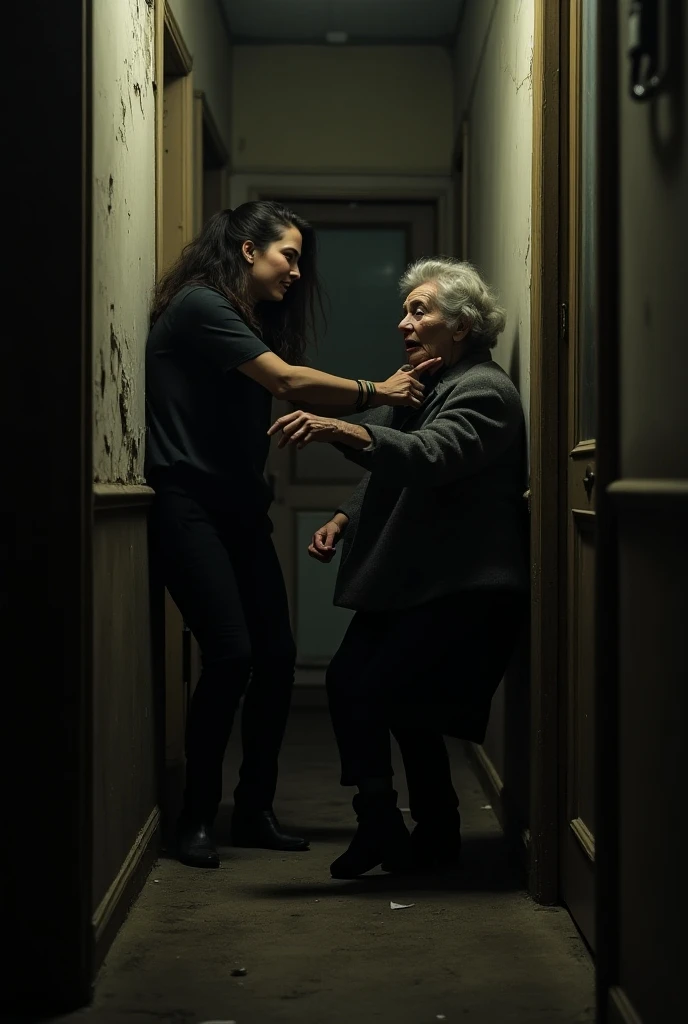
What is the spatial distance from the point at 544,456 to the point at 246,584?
902mm

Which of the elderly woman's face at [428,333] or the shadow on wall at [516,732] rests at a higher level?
the elderly woman's face at [428,333]

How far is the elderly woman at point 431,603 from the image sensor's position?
2.76 meters

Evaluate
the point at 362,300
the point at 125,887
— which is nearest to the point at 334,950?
the point at 125,887

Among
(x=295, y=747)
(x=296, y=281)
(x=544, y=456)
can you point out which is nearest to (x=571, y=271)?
(x=544, y=456)

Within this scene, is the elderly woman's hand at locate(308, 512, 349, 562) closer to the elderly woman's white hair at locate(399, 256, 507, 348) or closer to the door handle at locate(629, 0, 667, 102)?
the elderly woman's white hair at locate(399, 256, 507, 348)

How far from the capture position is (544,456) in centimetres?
263

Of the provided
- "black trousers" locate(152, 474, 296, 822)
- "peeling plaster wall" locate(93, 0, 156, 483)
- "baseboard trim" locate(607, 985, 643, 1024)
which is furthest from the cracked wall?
"baseboard trim" locate(607, 985, 643, 1024)

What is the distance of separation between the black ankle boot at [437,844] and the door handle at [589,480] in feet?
3.23

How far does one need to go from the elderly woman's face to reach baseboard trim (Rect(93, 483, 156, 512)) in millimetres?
721

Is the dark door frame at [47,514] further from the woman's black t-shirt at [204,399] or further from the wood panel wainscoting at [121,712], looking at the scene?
the woman's black t-shirt at [204,399]

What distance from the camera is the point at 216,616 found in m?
2.96

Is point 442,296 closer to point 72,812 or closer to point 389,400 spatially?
point 389,400

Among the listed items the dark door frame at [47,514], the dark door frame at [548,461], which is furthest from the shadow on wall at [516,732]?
the dark door frame at [47,514]

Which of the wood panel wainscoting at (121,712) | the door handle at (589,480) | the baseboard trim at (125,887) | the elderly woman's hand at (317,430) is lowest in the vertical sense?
the baseboard trim at (125,887)
